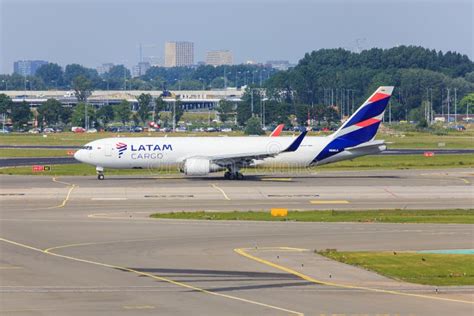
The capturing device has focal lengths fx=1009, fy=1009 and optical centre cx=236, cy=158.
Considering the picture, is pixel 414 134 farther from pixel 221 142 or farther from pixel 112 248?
pixel 112 248

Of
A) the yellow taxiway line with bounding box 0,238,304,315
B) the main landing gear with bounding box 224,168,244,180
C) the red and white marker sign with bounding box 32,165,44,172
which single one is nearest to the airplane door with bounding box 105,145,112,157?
the main landing gear with bounding box 224,168,244,180

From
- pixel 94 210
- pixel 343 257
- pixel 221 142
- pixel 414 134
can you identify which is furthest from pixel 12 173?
pixel 414 134

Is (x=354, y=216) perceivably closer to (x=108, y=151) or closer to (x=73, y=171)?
(x=108, y=151)

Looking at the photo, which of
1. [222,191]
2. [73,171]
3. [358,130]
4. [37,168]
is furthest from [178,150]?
[37,168]

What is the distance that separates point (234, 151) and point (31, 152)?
47212mm

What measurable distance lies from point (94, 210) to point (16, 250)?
1551 centimetres

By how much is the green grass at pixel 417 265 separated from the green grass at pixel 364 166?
4388cm

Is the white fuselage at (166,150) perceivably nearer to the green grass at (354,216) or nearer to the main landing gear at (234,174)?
the main landing gear at (234,174)

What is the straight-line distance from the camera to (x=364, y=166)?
9156cm

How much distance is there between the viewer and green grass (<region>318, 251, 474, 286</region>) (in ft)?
109

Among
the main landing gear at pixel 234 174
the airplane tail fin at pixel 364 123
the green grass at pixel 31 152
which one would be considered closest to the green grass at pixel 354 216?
the main landing gear at pixel 234 174

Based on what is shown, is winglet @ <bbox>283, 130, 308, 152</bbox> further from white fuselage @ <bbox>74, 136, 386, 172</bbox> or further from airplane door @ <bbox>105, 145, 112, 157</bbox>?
airplane door @ <bbox>105, 145, 112, 157</bbox>

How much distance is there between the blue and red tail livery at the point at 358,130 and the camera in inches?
3061

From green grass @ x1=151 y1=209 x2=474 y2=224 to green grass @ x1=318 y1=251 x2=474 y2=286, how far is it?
11721 millimetres
